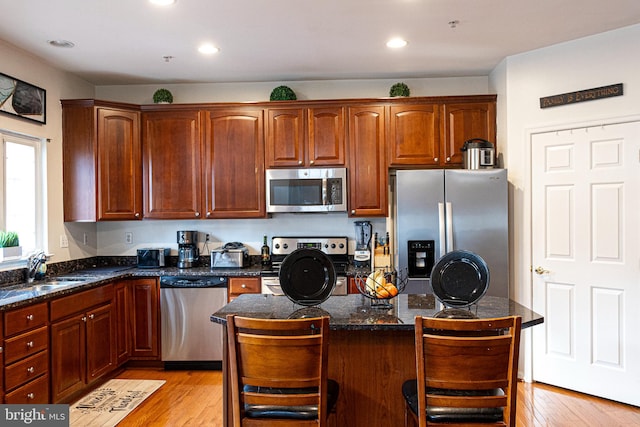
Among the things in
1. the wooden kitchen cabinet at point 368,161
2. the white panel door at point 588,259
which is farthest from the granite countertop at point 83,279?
the white panel door at point 588,259

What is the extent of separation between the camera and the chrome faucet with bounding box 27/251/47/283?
3.48 m

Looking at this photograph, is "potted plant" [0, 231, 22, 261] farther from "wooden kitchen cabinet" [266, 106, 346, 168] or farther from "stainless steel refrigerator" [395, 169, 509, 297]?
"stainless steel refrigerator" [395, 169, 509, 297]

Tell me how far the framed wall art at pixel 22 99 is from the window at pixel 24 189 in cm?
18

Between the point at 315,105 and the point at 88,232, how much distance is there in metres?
2.59

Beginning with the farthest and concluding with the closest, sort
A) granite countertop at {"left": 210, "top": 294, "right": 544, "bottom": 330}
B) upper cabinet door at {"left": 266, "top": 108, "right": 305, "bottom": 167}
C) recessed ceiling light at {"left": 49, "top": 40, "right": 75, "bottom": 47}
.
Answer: upper cabinet door at {"left": 266, "top": 108, "right": 305, "bottom": 167} < recessed ceiling light at {"left": 49, "top": 40, "right": 75, "bottom": 47} < granite countertop at {"left": 210, "top": 294, "right": 544, "bottom": 330}

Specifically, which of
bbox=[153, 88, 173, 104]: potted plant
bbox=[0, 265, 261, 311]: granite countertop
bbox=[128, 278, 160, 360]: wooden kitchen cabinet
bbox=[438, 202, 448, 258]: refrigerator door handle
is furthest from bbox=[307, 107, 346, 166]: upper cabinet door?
bbox=[128, 278, 160, 360]: wooden kitchen cabinet

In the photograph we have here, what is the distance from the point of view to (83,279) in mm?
3629

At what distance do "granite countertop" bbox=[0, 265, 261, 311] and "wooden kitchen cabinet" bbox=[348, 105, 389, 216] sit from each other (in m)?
1.18

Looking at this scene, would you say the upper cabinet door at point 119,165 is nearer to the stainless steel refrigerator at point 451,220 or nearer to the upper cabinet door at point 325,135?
the upper cabinet door at point 325,135

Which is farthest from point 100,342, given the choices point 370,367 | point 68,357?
point 370,367

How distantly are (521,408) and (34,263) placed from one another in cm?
384

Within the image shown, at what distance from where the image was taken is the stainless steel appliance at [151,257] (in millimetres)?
4270

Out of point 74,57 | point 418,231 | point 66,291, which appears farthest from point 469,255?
point 74,57

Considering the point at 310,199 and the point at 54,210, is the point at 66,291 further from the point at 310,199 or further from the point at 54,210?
the point at 310,199
